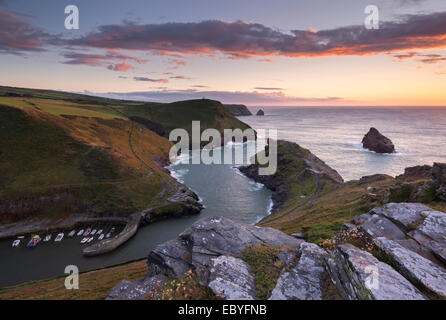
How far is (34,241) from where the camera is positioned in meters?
64.2

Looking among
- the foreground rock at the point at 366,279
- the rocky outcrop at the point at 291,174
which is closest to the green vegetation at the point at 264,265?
the foreground rock at the point at 366,279

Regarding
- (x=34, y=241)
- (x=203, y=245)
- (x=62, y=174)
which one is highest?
(x=203, y=245)

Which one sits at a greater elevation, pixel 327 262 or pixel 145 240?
pixel 327 262

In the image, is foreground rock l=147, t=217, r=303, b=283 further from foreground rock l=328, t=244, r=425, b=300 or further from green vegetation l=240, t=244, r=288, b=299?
foreground rock l=328, t=244, r=425, b=300

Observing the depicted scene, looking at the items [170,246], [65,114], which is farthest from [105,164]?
[170,246]

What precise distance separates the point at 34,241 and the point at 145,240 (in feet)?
104

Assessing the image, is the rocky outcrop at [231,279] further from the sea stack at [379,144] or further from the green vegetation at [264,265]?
the sea stack at [379,144]

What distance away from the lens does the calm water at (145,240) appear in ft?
181

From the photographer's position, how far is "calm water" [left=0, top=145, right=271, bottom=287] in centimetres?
5522

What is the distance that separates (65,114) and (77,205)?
104m

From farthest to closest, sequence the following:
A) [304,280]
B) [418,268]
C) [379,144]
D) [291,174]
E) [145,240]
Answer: [379,144] → [291,174] → [145,240] → [304,280] → [418,268]

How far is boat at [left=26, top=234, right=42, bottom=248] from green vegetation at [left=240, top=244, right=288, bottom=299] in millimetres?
75836

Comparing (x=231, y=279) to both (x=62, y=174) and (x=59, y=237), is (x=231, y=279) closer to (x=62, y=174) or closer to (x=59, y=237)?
(x=59, y=237)

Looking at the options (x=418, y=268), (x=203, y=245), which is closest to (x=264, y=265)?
(x=203, y=245)
